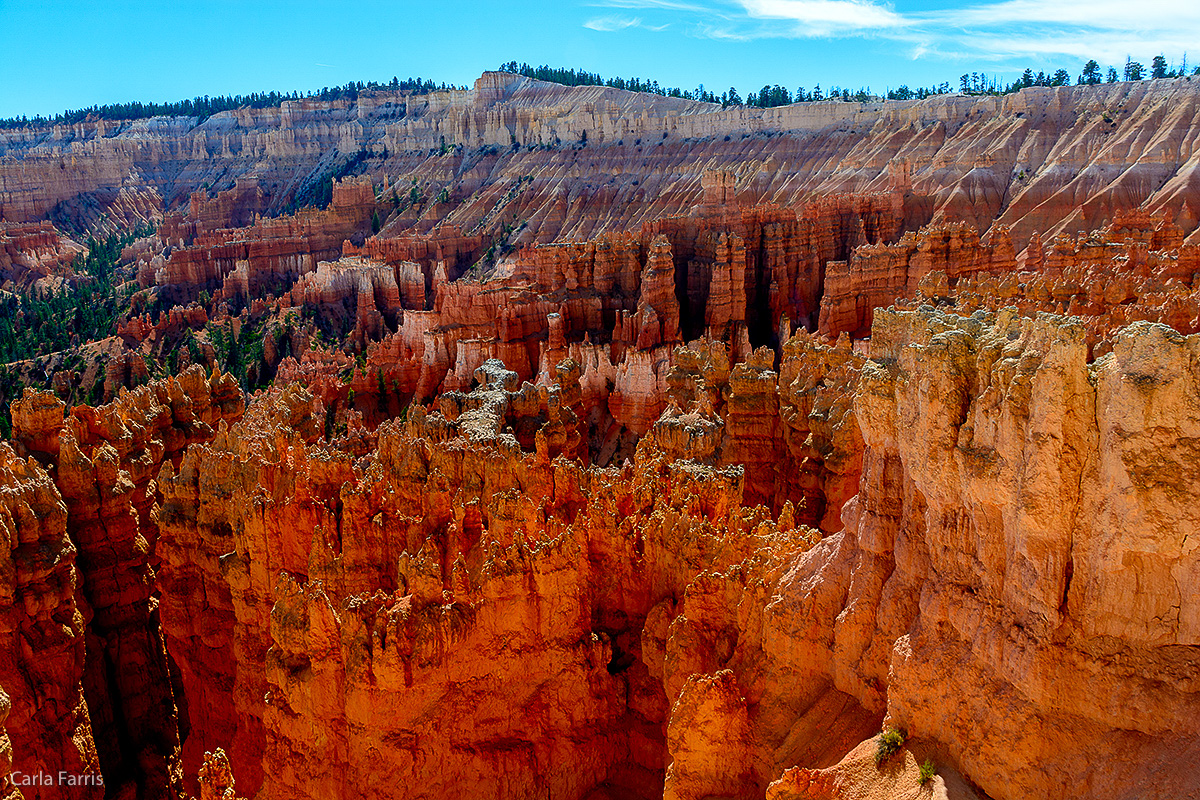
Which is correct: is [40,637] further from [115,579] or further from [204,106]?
[204,106]

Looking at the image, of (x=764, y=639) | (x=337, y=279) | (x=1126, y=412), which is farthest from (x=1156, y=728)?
(x=337, y=279)

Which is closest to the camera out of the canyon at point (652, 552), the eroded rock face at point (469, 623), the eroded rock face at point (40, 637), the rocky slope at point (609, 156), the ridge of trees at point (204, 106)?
the canyon at point (652, 552)

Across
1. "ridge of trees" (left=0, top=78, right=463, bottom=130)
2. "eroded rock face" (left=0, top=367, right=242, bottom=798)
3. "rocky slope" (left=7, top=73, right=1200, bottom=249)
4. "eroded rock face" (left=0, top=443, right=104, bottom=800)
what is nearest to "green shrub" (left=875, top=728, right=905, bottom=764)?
"eroded rock face" (left=0, top=443, right=104, bottom=800)

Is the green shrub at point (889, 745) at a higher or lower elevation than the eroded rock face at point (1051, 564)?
lower

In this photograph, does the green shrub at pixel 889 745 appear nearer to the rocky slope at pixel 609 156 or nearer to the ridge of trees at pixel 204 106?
the rocky slope at pixel 609 156

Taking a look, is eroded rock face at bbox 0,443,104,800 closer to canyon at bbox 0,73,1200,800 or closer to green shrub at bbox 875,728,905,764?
canyon at bbox 0,73,1200,800

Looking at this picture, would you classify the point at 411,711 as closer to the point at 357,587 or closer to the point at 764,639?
the point at 357,587

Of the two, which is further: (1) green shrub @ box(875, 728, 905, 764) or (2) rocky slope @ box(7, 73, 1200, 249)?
(2) rocky slope @ box(7, 73, 1200, 249)

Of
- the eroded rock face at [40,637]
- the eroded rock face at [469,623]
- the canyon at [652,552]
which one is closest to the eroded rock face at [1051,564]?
the canyon at [652,552]

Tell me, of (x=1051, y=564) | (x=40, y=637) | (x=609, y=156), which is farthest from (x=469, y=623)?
(x=609, y=156)
